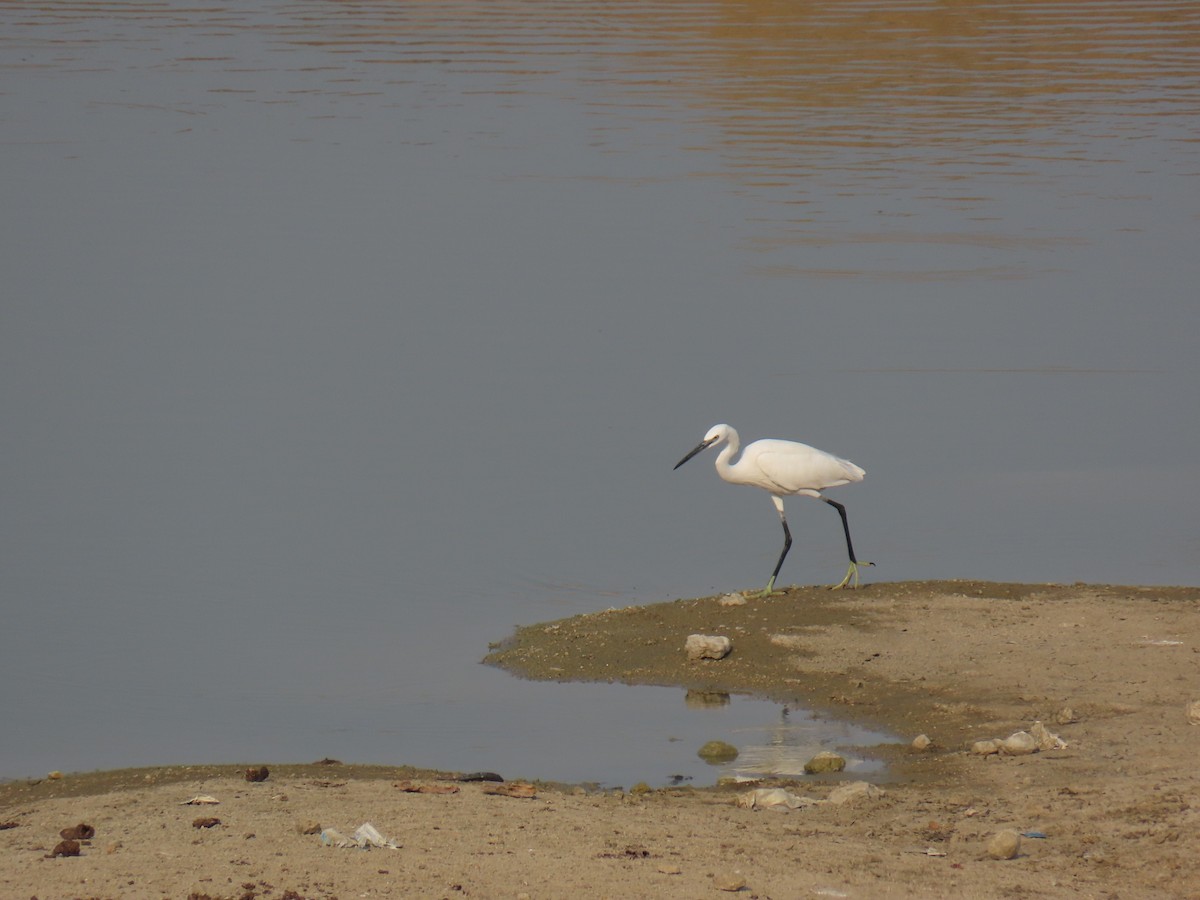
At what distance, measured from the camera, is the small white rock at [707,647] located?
1000cm

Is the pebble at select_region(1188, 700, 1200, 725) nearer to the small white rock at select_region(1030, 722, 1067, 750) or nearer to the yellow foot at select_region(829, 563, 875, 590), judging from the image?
the small white rock at select_region(1030, 722, 1067, 750)

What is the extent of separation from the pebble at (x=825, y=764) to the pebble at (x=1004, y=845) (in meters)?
1.80

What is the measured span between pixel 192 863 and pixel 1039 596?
6.07 metres

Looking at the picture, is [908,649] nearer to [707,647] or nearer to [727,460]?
[707,647]

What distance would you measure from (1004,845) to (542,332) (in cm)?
1133

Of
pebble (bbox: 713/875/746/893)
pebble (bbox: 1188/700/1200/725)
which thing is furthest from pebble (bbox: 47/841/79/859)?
pebble (bbox: 1188/700/1200/725)

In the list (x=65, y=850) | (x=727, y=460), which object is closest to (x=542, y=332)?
(x=727, y=460)

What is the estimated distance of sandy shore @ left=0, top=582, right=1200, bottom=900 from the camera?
630 cm

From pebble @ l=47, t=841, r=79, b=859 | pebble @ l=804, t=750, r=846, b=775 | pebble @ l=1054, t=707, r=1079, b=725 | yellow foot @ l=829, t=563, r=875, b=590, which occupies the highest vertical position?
pebble @ l=47, t=841, r=79, b=859

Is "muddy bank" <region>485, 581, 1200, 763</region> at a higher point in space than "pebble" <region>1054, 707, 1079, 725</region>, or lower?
lower

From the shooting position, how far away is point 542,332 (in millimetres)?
17469

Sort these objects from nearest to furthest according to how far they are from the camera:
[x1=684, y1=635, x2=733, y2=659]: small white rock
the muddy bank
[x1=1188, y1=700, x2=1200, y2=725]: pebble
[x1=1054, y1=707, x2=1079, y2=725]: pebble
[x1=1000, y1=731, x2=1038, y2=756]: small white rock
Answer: [x1=1000, y1=731, x2=1038, y2=756]: small white rock, [x1=1188, y1=700, x2=1200, y2=725]: pebble, [x1=1054, y1=707, x2=1079, y2=725]: pebble, the muddy bank, [x1=684, y1=635, x2=733, y2=659]: small white rock

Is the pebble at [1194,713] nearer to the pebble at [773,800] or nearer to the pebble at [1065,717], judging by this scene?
the pebble at [1065,717]

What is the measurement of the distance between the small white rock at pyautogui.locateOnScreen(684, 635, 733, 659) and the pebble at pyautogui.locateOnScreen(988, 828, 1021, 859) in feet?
11.3
